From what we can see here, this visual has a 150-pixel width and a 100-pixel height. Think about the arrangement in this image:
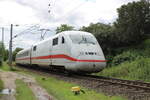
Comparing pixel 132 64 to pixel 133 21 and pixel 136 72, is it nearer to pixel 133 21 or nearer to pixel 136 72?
pixel 136 72

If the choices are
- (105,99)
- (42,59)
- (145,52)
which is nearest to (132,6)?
(145,52)

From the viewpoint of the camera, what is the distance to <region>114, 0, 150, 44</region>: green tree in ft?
92.4

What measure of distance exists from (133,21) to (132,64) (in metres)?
9.60

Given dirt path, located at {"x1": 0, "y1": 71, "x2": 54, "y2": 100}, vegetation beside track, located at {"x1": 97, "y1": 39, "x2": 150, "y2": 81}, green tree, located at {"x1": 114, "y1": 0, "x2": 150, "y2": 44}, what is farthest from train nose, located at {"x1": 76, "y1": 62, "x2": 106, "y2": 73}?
green tree, located at {"x1": 114, "y1": 0, "x2": 150, "y2": 44}

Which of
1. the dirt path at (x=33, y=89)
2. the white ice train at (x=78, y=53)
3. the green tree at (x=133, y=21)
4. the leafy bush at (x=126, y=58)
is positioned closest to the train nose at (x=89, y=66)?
the white ice train at (x=78, y=53)

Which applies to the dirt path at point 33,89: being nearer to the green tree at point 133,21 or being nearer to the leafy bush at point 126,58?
the leafy bush at point 126,58

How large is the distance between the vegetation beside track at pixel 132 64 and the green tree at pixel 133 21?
164 cm

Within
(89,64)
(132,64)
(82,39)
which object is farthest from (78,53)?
(132,64)

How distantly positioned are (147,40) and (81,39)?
60.4ft

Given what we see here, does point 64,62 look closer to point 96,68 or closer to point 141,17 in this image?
point 96,68

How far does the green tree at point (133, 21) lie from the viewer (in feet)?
92.4

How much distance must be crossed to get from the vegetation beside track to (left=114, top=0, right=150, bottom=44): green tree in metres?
1.64

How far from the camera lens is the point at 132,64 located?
801 inches

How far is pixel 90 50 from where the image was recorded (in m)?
14.1
